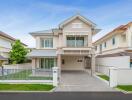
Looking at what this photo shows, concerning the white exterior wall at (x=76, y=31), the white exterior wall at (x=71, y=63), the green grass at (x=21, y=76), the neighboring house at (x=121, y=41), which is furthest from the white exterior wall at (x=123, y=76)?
the white exterior wall at (x=71, y=63)

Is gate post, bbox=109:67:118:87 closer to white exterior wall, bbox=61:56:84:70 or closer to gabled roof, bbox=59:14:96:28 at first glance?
gabled roof, bbox=59:14:96:28

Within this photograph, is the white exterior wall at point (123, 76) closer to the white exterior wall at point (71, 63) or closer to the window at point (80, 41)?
the window at point (80, 41)

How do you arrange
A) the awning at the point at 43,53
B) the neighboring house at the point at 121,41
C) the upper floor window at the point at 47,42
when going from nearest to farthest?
the neighboring house at the point at 121,41 → the awning at the point at 43,53 → the upper floor window at the point at 47,42

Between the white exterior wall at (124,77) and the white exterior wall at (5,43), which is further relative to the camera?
the white exterior wall at (5,43)

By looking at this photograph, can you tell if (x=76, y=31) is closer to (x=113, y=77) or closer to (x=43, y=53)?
(x=43, y=53)

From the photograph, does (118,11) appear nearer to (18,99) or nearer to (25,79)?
(25,79)

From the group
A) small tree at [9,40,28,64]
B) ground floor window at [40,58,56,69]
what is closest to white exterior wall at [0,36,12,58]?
small tree at [9,40,28,64]

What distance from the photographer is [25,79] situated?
20516 millimetres

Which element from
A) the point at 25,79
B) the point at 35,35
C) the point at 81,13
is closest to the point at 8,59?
the point at 35,35

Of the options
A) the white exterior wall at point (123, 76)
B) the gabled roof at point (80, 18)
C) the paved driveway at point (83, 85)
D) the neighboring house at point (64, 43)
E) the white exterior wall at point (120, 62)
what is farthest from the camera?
the gabled roof at point (80, 18)

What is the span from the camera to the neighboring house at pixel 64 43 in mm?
30859

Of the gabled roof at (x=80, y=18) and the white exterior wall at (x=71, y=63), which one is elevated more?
the gabled roof at (x=80, y=18)

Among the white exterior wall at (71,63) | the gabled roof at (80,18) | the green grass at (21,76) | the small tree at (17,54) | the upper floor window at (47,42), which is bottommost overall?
the green grass at (21,76)

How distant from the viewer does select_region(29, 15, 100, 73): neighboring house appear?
30.9 metres
